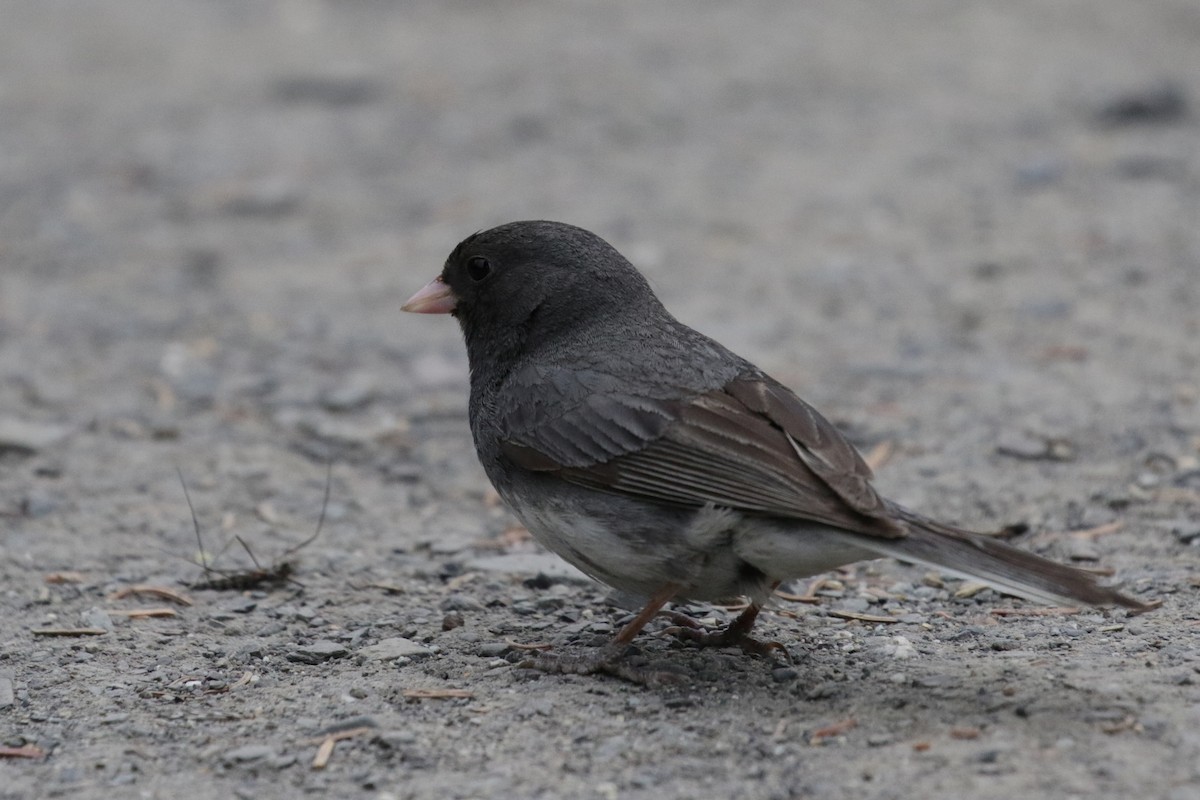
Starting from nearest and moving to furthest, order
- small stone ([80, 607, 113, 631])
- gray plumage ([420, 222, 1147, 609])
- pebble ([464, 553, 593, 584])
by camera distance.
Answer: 1. gray plumage ([420, 222, 1147, 609])
2. small stone ([80, 607, 113, 631])
3. pebble ([464, 553, 593, 584])

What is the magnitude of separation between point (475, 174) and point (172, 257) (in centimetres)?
190

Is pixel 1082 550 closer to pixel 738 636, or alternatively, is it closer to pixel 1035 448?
pixel 1035 448

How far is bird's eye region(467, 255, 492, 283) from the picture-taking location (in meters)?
4.34

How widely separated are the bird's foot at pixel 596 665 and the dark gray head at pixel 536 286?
930mm

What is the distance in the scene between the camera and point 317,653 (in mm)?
3928

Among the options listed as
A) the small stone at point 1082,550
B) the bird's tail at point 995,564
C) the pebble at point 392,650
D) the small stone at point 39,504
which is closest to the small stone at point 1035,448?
the small stone at point 1082,550

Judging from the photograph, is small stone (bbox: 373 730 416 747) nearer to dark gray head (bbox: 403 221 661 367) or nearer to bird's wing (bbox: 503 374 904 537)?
bird's wing (bbox: 503 374 904 537)

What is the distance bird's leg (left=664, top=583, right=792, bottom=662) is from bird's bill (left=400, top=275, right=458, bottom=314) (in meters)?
1.18

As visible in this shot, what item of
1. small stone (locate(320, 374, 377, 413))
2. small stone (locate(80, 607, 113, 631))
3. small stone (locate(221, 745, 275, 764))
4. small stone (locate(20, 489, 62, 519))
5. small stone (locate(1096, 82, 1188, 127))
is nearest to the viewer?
small stone (locate(221, 745, 275, 764))

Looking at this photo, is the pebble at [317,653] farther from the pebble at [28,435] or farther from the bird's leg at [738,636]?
the pebble at [28,435]

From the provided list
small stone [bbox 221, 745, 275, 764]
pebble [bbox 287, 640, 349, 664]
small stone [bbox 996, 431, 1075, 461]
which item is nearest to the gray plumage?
pebble [bbox 287, 640, 349, 664]

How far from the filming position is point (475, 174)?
8.80m

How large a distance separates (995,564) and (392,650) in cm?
164

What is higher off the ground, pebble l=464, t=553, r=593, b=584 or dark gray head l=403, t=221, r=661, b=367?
dark gray head l=403, t=221, r=661, b=367
